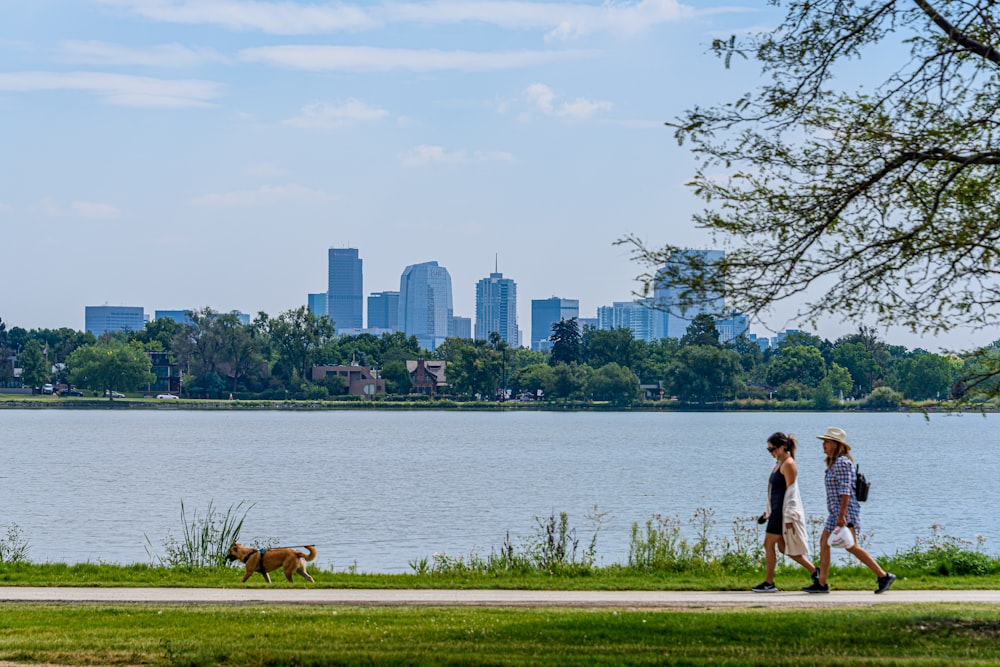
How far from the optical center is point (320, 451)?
7769 centimetres

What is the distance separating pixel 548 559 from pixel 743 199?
8.19 m

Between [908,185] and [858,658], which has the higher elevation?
[908,185]

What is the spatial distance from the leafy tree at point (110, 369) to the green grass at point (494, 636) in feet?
562

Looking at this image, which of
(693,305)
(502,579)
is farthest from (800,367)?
(693,305)

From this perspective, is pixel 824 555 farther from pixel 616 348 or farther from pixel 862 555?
pixel 616 348

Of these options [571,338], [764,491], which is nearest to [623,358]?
[571,338]

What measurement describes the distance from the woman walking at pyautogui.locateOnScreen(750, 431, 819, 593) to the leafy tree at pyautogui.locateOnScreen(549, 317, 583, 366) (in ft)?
558

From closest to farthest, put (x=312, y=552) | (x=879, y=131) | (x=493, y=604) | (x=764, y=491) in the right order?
(x=879, y=131) < (x=493, y=604) < (x=312, y=552) < (x=764, y=491)

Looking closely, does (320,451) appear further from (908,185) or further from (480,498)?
(908,185)

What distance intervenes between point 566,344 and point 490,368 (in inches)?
805

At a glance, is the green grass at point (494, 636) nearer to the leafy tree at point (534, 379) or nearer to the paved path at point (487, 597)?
the paved path at point (487, 597)

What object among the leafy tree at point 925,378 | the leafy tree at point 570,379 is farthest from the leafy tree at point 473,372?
the leafy tree at point 925,378

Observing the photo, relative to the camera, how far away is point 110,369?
583 ft

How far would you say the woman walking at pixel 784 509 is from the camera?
1462 centimetres
